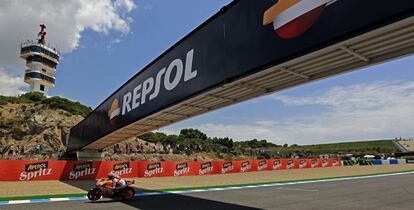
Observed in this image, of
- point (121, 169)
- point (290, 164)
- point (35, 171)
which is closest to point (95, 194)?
point (35, 171)

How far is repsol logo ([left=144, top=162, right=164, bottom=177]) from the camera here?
86.8 ft

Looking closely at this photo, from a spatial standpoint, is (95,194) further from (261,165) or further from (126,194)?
(261,165)

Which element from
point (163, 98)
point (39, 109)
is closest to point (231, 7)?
point (163, 98)

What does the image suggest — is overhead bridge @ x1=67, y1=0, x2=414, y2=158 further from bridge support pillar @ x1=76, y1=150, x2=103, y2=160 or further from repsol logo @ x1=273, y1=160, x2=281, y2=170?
repsol logo @ x1=273, y1=160, x2=281, y2=170

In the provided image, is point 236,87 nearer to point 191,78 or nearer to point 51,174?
point 191,78

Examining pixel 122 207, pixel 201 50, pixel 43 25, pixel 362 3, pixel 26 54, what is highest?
pixel 43 25

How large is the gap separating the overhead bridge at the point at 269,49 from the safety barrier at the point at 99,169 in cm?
1129

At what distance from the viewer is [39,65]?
77750 millimetres

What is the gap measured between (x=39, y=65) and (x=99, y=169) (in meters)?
64.6

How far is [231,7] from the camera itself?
370 inches

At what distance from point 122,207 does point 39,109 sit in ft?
183

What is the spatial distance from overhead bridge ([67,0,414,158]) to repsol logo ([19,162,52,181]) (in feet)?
37.3

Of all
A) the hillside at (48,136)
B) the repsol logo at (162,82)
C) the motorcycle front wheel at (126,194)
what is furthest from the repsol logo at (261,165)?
A: the motorcycle front wheel at (126,194)

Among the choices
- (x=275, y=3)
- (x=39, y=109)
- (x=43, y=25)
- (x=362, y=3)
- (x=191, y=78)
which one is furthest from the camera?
(x=43, y=25)
